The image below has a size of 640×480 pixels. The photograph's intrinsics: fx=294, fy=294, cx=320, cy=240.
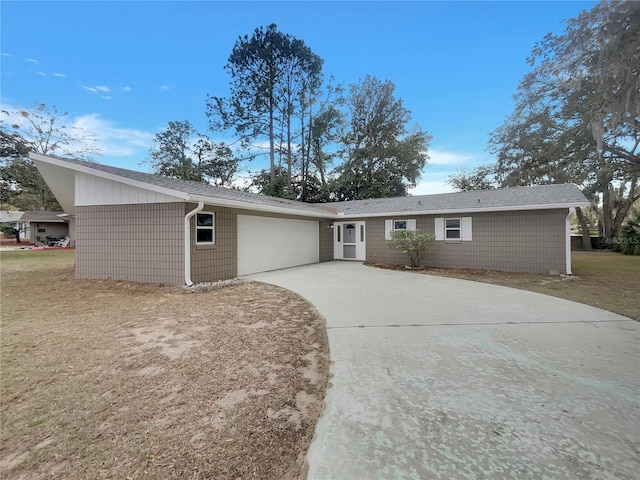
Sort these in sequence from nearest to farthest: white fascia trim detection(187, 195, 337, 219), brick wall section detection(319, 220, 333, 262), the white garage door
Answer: white fascia trim detection(187, 195, 337, 219)
the white garage door
brick wall section detection(319, 220, 333, 262)

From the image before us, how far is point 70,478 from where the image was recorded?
168cm

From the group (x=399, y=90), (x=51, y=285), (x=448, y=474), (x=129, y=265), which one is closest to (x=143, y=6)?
(x=129, y=265)

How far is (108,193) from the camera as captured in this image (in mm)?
8500

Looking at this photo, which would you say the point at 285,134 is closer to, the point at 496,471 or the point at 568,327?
the point at 568,327

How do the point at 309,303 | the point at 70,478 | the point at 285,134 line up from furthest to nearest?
the point at 285,134, the point at 309,303, the point at 70,478

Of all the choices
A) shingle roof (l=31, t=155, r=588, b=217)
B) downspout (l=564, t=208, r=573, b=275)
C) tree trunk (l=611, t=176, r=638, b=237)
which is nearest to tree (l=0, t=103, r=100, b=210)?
shingle roof (l=31, t=155, r=588, b=217)

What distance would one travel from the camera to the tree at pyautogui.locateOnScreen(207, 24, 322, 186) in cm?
2327

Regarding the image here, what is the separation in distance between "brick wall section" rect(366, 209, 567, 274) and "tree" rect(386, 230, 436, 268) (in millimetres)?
900

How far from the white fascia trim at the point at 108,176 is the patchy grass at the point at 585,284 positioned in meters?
8.56

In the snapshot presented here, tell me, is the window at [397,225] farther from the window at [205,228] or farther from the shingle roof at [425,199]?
the window at [205,228]

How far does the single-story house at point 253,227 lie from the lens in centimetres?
791

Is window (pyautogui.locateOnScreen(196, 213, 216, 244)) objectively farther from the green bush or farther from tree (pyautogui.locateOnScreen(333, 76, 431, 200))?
the green bush

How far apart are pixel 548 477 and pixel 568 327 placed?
3.76m

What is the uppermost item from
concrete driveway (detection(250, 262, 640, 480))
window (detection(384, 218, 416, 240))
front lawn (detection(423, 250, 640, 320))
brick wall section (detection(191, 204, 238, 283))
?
window (detection(384, 218, 416, 240))
